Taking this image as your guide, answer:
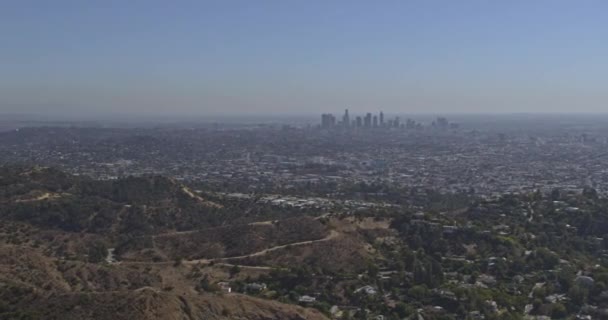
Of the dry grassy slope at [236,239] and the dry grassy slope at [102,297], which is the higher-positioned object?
the dry grassy slope at [102,297]

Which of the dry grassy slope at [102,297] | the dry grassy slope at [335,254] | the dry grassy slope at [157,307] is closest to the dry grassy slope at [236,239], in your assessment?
the dry grassy slope at [335,254]

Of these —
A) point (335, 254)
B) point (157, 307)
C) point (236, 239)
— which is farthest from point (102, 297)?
point (236, 239)

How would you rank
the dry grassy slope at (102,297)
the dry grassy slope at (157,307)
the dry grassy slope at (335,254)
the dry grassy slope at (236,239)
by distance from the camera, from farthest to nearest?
1. the dry grassy slope at (236,239)
2. the dry grassy slope at (335,254)
3. the dry grassy slope at (102,297)
4. the dry grassy slope at (157,307)

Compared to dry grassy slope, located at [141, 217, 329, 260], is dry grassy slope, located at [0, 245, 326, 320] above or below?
above

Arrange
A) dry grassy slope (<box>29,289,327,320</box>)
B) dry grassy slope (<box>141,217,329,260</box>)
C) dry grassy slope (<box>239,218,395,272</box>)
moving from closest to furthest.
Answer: dry grassy slope (<box>29,289,327,320</box>) < dry grassy slope (<box>239,218,395,272</box>) < dry grassy slope (<box>141,217,329,260</box>)

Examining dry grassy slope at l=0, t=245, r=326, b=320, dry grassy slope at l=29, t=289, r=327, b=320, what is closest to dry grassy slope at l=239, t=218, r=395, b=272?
dry grassy slope at l=0, t=245, r=326, b=320

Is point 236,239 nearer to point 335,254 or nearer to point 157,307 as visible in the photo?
point 335,254

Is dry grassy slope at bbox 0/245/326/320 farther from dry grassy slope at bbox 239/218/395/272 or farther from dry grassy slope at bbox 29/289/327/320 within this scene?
dry grassy slope at bbox 239/218/395/272

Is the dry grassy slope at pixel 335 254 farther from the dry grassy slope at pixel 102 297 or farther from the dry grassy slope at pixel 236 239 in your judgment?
the dry grassy slope at pixel 102 297

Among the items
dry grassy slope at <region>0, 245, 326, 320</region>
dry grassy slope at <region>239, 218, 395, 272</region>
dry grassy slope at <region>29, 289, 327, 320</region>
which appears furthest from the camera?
dry grassy slope at <region>239, 218, 395, 272</region>

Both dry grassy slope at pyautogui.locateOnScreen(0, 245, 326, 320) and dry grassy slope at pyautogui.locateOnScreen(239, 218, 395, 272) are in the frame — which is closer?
dry grassy slope at pyautogui.locateOnScreen(0, 245, 326, 320)

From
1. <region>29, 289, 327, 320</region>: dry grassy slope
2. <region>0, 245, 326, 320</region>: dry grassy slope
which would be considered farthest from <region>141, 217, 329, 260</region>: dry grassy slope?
<region>29, 289, 327, 320</region>: dry grassy slope
